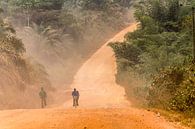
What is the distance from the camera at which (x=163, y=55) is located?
30.7 m

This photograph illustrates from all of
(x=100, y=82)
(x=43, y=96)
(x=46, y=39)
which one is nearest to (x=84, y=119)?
(x=43, y=96)

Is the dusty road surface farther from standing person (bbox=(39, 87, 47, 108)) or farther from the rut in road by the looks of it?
standing person (bbox=(39, 87, 47, 108))

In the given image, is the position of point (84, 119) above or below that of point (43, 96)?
above

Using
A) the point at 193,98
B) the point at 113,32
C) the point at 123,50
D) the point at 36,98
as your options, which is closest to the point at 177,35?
the point at 123,50

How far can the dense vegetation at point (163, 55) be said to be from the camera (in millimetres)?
21828

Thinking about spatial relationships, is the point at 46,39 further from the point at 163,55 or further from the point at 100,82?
the point at 163,55

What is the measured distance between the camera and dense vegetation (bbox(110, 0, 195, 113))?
21828mm

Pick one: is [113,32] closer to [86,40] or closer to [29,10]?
[86,40]

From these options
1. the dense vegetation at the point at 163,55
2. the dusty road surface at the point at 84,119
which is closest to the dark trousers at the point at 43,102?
the dense vegetation at the point at 163,55

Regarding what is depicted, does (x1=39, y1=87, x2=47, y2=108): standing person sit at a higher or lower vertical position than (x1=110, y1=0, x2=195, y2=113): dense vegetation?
lower

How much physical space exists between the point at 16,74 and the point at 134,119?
17026 mm

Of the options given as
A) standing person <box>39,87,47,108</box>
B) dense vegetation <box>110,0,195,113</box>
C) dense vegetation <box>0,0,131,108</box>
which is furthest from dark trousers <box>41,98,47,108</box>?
dense vegetation <box>110,0,195,113</box>

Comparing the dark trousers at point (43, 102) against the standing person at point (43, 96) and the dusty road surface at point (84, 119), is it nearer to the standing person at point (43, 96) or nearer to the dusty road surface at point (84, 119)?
the standing person at point (43, 96)

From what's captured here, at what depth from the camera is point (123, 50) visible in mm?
39906
